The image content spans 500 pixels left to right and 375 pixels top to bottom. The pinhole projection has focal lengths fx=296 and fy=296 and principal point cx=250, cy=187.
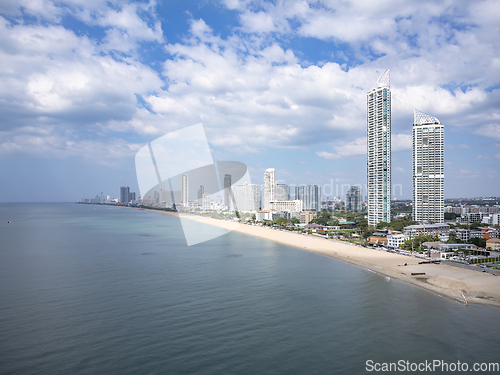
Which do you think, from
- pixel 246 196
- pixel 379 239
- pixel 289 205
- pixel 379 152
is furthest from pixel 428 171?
pixel 246 196

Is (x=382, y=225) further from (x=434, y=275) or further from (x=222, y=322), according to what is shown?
(x=222, y=322)

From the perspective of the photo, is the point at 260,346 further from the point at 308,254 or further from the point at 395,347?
the point at 308,254

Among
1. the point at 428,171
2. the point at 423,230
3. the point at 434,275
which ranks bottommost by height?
the point at 434,275

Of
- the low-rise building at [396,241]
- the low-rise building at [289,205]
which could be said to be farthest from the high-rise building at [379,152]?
the low-rise building at [289,205]

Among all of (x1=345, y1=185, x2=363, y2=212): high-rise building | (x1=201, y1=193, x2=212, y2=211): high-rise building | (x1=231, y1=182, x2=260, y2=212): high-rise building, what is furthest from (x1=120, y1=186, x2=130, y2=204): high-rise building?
(x1=345, y1=185, x2=363, y2=212): high-rise building

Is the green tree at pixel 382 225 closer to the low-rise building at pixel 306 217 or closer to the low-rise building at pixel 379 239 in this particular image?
the low-rise building at pixel 379 239

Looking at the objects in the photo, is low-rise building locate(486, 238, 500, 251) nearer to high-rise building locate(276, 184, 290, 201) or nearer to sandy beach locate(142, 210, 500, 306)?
sandy beach locate(142, 210, 500, 306)

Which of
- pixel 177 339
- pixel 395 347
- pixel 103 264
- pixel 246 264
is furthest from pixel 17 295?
pixel 395 347
